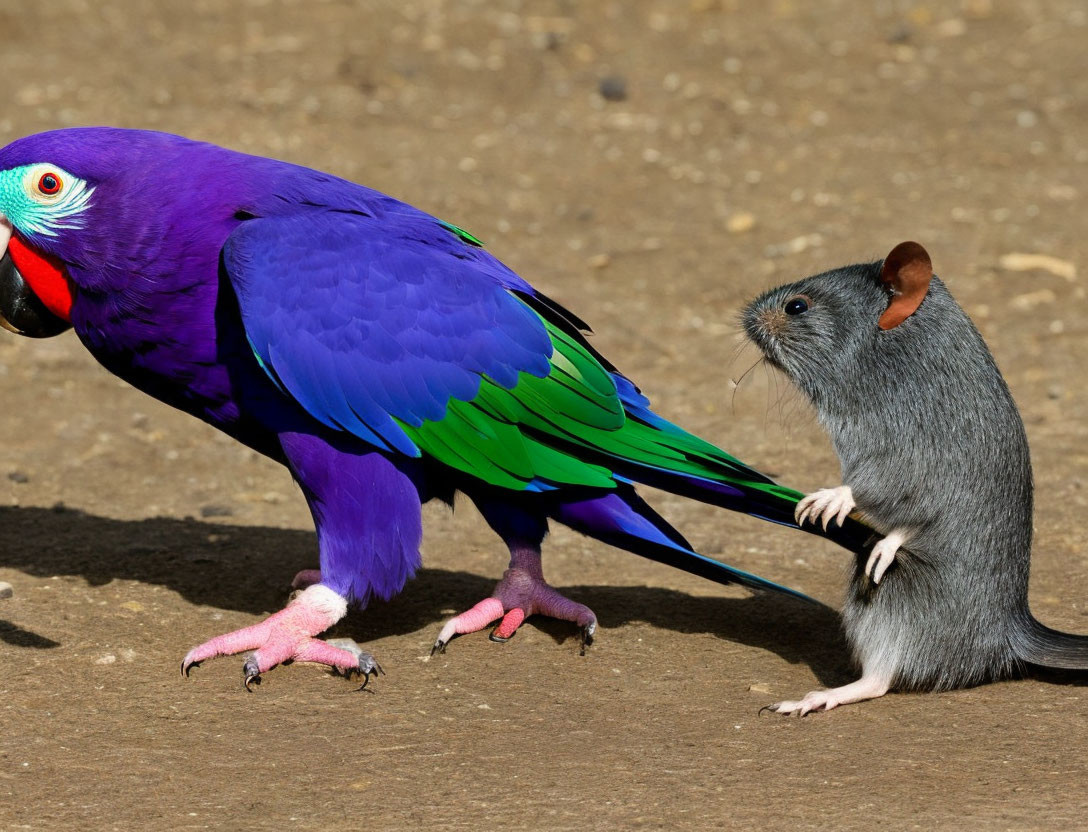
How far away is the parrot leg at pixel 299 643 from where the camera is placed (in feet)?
13.2

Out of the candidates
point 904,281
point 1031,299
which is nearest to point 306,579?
point 904,281

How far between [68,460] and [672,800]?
368cm

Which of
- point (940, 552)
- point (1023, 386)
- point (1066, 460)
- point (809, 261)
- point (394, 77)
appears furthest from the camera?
point (394, 77)

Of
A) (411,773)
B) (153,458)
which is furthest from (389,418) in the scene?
(153,458)

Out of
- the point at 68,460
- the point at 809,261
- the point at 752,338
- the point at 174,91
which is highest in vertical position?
the point at 752,338

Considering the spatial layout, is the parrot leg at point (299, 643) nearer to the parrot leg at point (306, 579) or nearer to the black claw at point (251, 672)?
the black claw at point (251, 672)

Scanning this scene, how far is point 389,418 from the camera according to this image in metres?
3.94

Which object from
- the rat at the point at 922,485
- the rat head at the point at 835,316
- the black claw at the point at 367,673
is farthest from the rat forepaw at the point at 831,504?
the black claw at the point at 367,673

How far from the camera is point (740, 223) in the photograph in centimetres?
852

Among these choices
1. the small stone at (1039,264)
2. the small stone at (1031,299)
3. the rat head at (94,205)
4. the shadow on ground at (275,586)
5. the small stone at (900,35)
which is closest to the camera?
the rat head at (94,205)

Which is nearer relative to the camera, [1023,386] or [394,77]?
[1023,386]

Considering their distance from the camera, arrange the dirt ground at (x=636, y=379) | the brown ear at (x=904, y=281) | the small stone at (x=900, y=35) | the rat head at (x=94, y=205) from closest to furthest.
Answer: the dirt ground at (x=636, y=379)
the brown ear at (x=904, y=281)
the rat head at (x=94, y=205)
the small stone at (x=900, y=35)

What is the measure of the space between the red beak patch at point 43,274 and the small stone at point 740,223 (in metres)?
5.10

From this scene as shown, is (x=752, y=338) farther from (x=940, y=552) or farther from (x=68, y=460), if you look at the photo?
(x=68, y=460)
